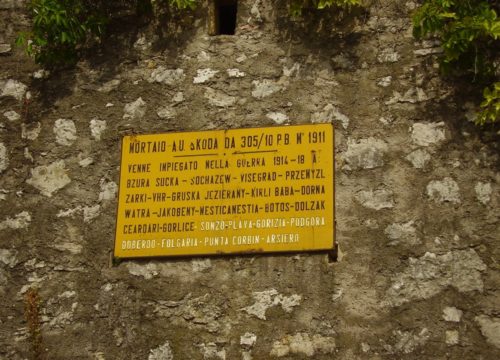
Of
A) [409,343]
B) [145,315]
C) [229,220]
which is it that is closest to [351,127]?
[229,220]

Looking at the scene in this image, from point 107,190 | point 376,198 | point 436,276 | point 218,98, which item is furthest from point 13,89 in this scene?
point 436,276

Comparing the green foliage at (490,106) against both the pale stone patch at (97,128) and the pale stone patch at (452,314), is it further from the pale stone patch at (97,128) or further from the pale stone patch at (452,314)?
the pale stone patch at (97,128)

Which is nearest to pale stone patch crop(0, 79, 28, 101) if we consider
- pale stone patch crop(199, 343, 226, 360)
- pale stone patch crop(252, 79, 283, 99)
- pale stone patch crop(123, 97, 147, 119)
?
pale stone patch crop(123, 97, 147, 119)

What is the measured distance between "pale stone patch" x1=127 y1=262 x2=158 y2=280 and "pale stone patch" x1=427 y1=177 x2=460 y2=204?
4.78 ft

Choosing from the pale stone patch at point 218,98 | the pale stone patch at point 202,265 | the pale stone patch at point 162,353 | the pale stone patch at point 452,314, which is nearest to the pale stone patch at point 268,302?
the pale stone patch at point 202,265

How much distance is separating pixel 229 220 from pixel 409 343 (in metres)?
1.09

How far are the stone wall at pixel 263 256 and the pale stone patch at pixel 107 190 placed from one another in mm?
12

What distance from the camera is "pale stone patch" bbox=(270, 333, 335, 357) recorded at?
3.78 metres

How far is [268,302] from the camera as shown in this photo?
3.91 metres

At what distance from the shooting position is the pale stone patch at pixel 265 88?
434 cm

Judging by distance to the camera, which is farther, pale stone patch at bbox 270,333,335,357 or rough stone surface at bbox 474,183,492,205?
rough stone surface at bbox 474,183,492,205

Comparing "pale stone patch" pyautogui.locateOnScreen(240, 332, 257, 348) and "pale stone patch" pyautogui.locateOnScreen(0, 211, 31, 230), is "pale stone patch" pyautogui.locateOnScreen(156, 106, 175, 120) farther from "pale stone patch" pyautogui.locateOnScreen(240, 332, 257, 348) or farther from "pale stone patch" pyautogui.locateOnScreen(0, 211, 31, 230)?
"pale stone patch" pyautogui.locateOnScreen(240, 332, 257, 348)

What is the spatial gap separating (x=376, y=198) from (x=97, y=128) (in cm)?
162

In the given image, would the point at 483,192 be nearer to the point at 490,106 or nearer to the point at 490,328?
the point at 490,106
